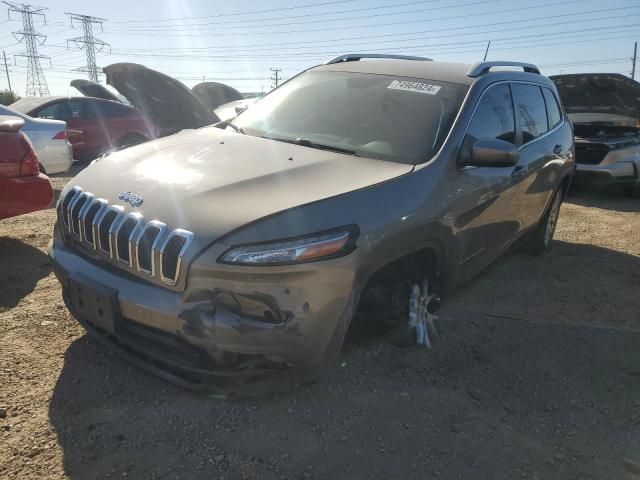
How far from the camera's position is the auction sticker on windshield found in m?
3.52

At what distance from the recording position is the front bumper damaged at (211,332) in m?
2.29

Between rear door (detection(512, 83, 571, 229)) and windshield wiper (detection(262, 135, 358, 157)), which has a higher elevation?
windshield wiper (detection(262, 135, 358, 157))

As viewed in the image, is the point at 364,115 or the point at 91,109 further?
the point at 91,109

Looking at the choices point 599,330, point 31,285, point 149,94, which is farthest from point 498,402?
point 149,94

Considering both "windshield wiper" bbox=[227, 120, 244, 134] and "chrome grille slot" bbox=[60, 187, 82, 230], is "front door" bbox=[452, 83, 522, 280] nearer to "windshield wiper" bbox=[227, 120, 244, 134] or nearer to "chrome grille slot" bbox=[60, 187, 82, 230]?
"windshield wiper" bbox=[227, 120, 244, 134]

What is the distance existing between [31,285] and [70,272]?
148 centimetres

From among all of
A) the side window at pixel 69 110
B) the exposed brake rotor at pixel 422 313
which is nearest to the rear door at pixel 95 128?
the side window at pixel 69 110

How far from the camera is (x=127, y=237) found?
2482 mm

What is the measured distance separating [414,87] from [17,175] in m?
3.15

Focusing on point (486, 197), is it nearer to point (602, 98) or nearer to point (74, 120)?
point (602, 98)

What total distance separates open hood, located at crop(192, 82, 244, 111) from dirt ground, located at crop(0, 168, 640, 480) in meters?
11.4

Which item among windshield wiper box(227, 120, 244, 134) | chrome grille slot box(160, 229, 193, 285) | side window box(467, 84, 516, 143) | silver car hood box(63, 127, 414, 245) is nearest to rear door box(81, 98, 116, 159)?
windshield wiper box(227, 120, 244, 134)

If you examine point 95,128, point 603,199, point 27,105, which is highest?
point 27,105

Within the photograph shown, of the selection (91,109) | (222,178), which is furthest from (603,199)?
(91,109)
